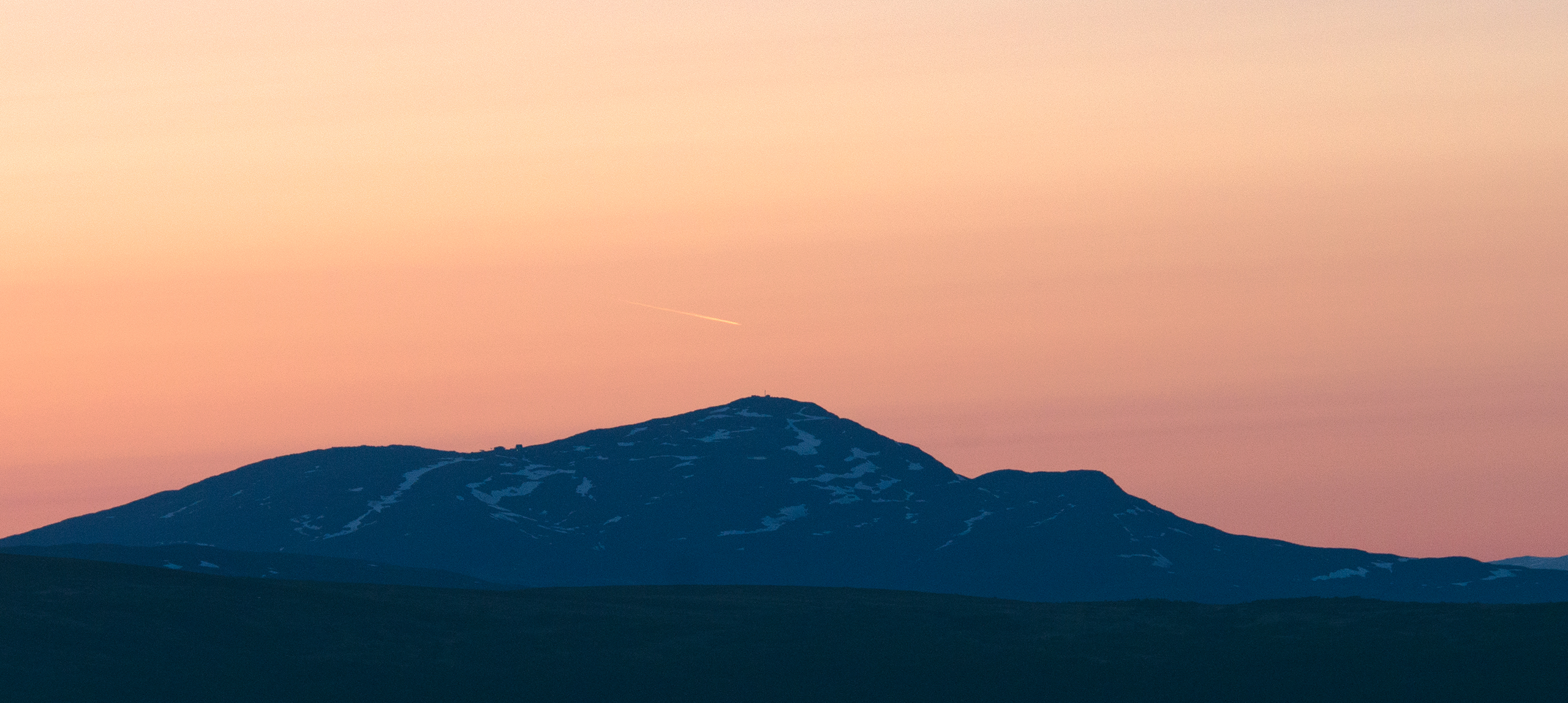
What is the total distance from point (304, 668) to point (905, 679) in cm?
4692

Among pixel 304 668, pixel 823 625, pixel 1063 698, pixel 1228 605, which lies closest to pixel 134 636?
pixel 304 668

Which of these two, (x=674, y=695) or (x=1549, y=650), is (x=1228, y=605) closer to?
(x=1549, y=650)

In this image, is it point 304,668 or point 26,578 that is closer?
point 304,668

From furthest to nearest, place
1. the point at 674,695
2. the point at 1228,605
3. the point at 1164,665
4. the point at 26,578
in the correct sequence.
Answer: the point at 1228,605
the point at 26,578
the point at 1164,665
the point at 674,695

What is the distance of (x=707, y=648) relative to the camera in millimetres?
166250

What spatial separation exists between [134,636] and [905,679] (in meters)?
61.8

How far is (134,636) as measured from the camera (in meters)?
155

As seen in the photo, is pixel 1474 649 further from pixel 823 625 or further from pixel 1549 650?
pixel 823 625

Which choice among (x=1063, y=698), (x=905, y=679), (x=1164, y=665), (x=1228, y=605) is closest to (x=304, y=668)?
(x=905, y=679)

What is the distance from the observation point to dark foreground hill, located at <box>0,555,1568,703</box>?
147500 mm

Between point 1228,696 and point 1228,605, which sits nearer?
point 1228,696

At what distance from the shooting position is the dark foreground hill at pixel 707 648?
148 metres

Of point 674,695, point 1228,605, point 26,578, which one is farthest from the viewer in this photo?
point 1228,605

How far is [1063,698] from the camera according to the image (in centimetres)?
15188
